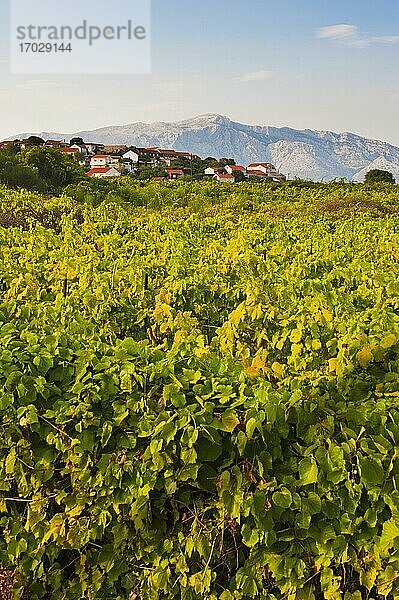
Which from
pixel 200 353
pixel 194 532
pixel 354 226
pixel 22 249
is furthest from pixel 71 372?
pixel 354 226

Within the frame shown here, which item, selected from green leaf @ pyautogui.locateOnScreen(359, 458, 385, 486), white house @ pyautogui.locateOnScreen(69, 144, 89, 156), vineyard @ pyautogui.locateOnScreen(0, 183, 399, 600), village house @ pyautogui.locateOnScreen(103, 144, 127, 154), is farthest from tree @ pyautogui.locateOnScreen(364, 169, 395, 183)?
green leaf @ pyautogui.locateOnScreen(359, 458, 385, 486)

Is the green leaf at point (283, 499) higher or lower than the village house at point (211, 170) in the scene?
higher

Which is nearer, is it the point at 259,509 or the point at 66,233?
the point at 259,509

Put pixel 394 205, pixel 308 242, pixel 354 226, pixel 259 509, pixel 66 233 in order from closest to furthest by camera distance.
→ pixel 259 509 < pixel 308 242 < pixel 66 233 < pixel 354 226 < pixel 394 205

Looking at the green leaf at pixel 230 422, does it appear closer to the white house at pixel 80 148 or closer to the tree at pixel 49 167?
the tree at pixel 49 167

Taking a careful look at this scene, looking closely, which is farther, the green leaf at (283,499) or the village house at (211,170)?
the village house at (211,170)

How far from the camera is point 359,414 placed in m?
2.55

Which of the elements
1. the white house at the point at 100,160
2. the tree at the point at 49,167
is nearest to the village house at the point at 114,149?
the white house at the point at 100,160

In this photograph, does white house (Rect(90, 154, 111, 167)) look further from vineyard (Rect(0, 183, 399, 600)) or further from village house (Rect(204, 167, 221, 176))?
vineyard (Rect(0, 183, 399, 600))

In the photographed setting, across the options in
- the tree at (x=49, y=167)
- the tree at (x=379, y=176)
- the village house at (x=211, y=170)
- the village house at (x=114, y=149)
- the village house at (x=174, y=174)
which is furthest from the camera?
the village house at (x=114, y=149)

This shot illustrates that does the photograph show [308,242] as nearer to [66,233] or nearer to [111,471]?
[66,233]

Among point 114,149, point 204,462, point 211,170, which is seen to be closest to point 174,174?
point 211,170

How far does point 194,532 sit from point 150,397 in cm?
54

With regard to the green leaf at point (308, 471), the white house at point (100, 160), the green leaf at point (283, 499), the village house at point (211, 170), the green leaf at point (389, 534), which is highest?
the green leaf at point (308, 471)
